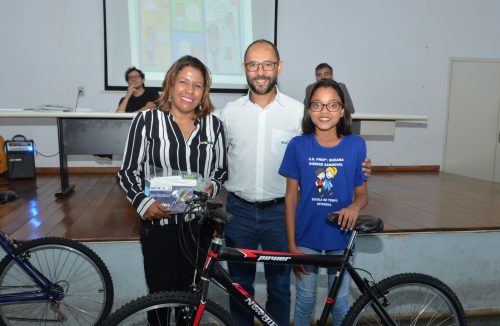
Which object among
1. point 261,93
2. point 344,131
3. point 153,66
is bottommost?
point 344,131

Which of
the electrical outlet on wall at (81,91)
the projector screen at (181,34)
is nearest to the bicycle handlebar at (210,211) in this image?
the projector screen at (181,34)

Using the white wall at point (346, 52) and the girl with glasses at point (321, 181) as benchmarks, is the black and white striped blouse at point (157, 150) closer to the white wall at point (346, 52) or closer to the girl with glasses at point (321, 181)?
the girl with glasses at point (321, 181)

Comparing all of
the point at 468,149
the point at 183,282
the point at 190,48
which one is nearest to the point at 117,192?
the point at 190,48

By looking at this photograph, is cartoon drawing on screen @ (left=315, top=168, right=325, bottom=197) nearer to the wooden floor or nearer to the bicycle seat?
the bicycle seat

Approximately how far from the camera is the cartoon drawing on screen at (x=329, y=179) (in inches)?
63.5

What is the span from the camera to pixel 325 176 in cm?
162

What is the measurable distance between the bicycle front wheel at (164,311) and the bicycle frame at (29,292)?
0.87 meters

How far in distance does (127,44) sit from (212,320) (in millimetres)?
4624

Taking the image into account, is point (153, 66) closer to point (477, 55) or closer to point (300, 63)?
point (300, 63)

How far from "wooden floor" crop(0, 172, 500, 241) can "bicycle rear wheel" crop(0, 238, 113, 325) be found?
0.23 metres

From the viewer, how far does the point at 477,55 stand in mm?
6090

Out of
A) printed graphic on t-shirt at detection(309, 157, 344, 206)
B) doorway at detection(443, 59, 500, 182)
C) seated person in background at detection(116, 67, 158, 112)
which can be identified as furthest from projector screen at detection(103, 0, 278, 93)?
printed graphic on t-shirt at detection(309, 157, 344, 206)

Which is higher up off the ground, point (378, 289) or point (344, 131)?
point (344, 131)

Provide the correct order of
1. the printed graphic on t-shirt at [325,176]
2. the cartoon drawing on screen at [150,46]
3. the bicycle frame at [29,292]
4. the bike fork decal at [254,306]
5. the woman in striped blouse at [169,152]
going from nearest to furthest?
the bike fork decal at [254,306] < the woman in striped blouse at [169,152] < the printed graphic on t-shirt at [325,176] < the bicycle frame at [29,292] < the cartoon drawing on screen at [150,46]
